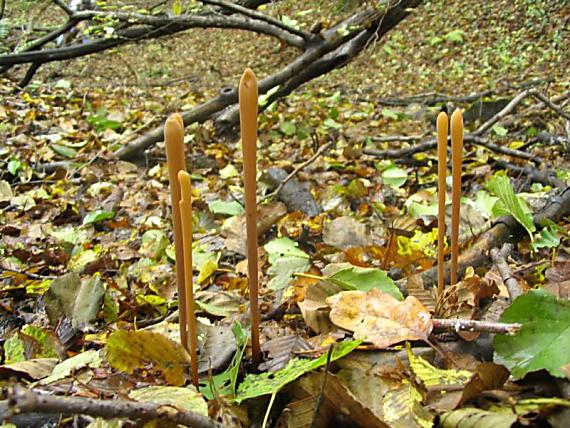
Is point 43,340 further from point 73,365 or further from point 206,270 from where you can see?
point 206,270

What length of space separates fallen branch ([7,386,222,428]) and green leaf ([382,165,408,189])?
244 centimetres

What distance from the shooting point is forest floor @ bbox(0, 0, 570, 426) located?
0.86 metres

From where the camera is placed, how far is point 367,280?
1222 mm

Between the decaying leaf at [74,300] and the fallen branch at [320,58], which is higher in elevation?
the fallen branch at [320,58]

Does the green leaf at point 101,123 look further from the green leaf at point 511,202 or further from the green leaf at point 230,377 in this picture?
the green leaf at point 230,377

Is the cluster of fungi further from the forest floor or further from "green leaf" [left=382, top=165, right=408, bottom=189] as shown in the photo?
"green leaf" [left=382, top=165, right=408, bottom=189]

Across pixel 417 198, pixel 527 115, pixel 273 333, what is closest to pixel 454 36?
pixel 527 115

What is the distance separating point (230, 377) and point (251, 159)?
390 millimetres

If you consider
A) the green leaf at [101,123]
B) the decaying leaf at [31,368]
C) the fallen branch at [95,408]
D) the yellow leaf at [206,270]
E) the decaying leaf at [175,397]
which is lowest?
the yellow leaf at [206,270]

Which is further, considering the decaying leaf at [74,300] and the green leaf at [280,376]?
the decaying leaf at [74,300]

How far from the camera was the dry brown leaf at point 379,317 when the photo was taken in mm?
993

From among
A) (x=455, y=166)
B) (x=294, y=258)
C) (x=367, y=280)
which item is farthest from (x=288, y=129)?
(x=455, y=166)

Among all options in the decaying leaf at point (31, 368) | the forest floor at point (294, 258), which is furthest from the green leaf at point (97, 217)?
the decaying leaf at point (31, 368)

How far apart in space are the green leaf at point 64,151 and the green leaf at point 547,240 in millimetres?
3218
